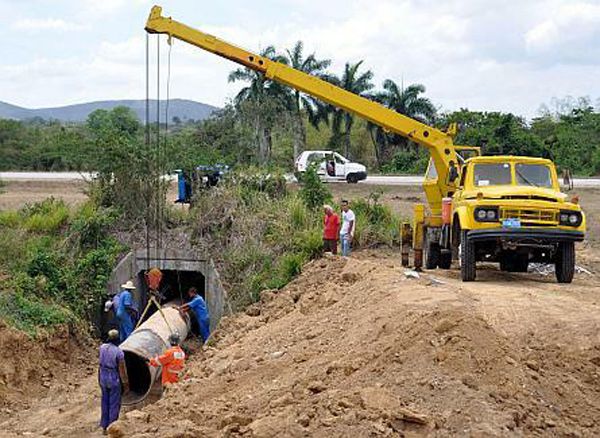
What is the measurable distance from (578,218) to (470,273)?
1.95 metres

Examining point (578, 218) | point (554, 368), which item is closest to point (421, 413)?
point (554, 368)

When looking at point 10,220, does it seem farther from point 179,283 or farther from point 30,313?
point 30,313

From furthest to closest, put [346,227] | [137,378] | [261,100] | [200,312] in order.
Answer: [261,100]
[346,227]
[200,312]
[137,378]

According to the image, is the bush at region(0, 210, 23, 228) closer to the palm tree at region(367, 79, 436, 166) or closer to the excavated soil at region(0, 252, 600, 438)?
the excavated soil at region(0, 252, 600, 438)

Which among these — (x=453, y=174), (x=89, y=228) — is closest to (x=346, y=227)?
(x=453, y=174)

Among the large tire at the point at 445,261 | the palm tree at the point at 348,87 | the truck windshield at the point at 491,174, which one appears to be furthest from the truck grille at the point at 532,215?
the palm tree at the point at 348,87

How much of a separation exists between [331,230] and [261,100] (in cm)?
2785

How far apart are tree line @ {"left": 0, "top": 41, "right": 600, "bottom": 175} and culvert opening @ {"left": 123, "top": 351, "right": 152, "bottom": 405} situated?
47.3 ft

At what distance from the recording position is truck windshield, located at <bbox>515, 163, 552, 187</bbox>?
1414 cm

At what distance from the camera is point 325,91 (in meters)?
15.7

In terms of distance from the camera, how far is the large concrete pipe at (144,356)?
43.3ft

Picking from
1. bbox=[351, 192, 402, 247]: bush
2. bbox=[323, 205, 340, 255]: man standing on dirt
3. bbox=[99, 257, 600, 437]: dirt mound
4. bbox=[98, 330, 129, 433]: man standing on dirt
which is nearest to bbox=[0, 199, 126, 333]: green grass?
bbox=[98, 330, 129, 433]: man standing on dirt

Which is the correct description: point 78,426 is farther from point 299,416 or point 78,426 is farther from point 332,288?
point 299,416

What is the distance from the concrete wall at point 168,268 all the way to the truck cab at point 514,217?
22.9 ft
